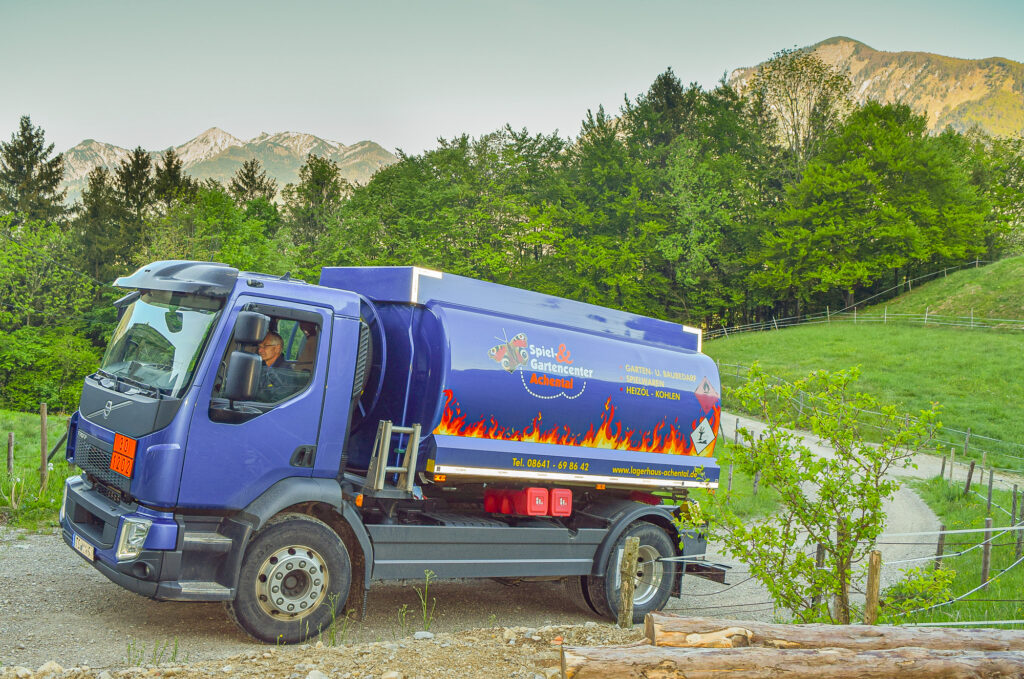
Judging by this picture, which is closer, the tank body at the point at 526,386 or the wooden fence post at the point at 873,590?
the wooden fence post at the point at 873,590

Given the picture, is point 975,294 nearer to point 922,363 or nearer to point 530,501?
point 922,363

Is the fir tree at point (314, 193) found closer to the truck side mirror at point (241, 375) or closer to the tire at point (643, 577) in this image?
the tire at point (643, 577)

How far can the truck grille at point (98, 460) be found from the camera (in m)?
6.55

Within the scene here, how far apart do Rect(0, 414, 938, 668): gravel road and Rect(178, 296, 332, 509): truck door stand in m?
1.31

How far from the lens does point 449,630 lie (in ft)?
25.7

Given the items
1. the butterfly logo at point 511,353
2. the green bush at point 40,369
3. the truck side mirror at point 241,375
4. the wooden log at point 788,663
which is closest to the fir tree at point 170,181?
the green bush at point 40,369

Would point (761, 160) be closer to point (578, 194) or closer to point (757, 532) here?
point (578, 194)

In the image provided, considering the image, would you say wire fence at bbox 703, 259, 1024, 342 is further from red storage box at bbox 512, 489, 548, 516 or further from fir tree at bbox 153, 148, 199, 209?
fir tree at bbox 153, 148, 199, 209

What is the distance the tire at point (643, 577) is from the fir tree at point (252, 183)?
255 ft

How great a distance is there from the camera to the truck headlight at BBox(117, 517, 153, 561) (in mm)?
6125

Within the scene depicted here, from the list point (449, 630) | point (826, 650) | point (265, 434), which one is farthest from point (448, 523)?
point (826, 650)

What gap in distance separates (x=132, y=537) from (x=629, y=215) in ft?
170

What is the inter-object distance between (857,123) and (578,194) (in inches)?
799

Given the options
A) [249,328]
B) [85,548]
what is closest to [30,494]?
[85,548]
